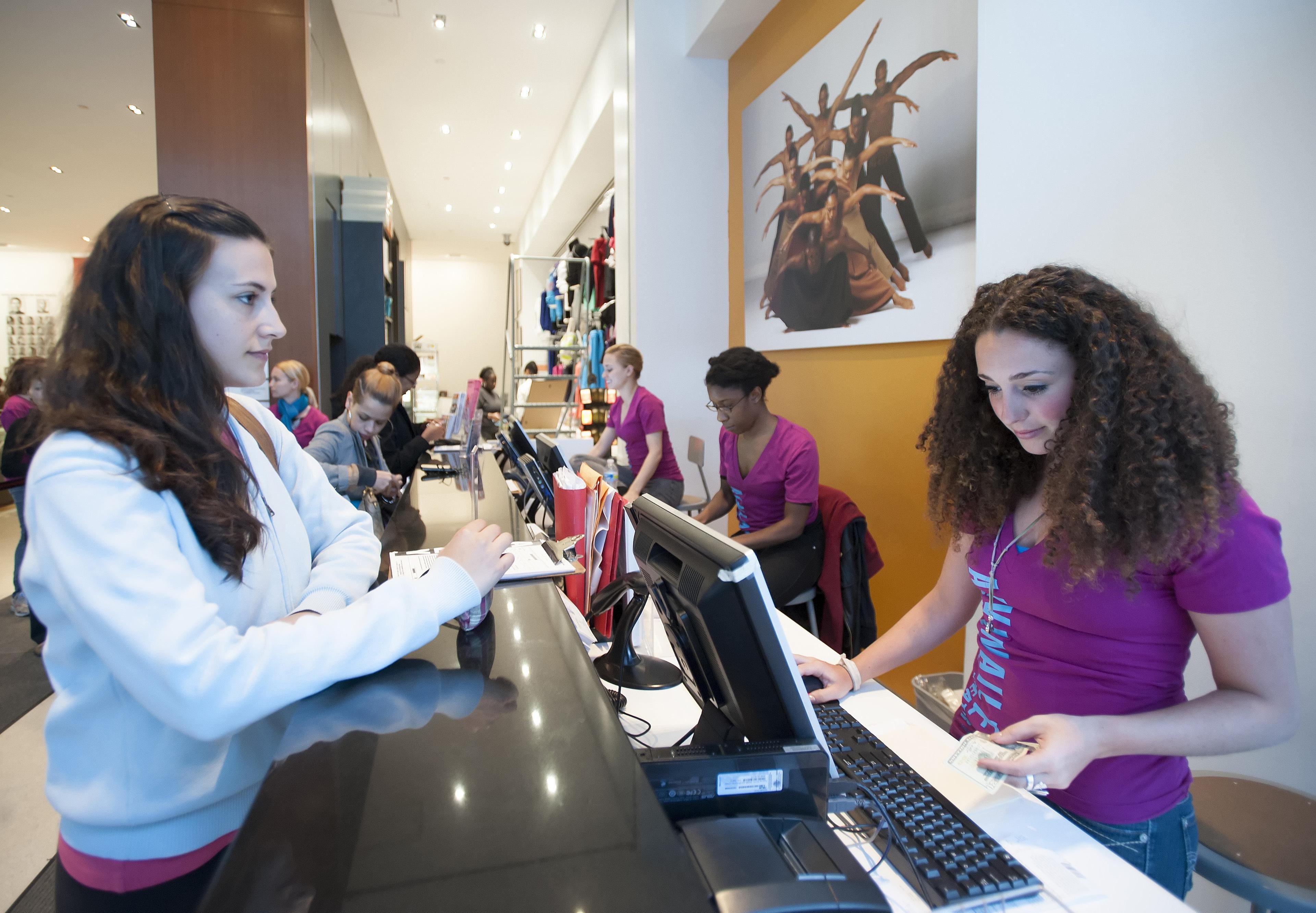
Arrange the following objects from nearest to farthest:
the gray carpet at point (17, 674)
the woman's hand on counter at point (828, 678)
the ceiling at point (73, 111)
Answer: the woman's hand on counter at point (828, 678) < the gray carpet at point (17, 674) < the ceiling at point (73, 111)

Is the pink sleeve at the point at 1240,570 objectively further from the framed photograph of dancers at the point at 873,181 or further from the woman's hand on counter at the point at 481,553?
the framed photograph of dancers at the point at 873,181

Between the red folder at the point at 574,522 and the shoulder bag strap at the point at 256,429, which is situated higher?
the shoulder bag strap at the point at 256,429

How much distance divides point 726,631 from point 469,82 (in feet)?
23.0

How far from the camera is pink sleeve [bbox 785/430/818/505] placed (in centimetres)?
271

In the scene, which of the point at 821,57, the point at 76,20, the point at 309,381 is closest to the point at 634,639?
the point at 821,57

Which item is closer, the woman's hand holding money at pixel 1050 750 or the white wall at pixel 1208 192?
the woman's hand holding money at pixel 1050 750

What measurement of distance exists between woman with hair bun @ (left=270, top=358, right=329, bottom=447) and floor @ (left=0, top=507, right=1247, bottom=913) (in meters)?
1.64

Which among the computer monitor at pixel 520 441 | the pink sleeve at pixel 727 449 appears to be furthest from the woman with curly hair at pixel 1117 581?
the computer monitor at pixel 520 441

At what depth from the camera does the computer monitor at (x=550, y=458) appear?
8.47ft

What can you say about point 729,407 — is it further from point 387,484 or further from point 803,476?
point 387,484

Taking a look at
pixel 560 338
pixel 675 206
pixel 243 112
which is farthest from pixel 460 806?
pixel 560 338

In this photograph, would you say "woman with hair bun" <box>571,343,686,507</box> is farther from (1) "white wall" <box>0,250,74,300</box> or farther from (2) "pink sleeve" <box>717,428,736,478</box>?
(1) "white wall" <box>0,250,74,300</box>

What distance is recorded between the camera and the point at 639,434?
4422 millimetres

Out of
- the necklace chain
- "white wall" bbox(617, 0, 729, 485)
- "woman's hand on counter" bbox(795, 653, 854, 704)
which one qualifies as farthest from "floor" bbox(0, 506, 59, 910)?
"white wall" bbox(617, 0, 729, 485)
